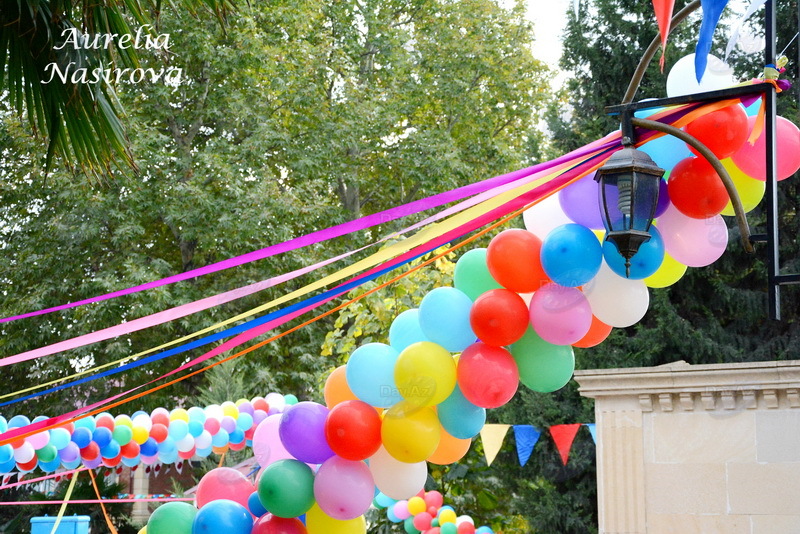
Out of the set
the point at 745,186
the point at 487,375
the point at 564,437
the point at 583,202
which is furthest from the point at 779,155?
the point at 564,437

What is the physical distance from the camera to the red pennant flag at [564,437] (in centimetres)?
919

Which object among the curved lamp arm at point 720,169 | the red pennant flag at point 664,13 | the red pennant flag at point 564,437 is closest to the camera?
the red pennant flag at point 664,13

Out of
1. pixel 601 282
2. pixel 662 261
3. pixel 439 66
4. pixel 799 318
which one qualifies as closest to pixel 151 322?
pixel 601 282

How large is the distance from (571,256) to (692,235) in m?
0.53

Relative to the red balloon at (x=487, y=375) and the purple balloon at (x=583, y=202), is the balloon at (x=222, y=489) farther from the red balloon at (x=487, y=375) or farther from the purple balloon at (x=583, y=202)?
the purple balloon at (x=583, y=202)

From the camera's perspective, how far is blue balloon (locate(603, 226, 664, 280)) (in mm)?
3396

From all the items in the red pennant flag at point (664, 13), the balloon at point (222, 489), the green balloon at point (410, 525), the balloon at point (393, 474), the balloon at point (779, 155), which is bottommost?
the green balloon at point (410, 525)

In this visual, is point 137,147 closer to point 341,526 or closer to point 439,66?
point 439,66

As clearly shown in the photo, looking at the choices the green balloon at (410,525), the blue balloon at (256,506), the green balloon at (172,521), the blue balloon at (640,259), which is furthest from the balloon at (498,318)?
the green balloon at (410,525)

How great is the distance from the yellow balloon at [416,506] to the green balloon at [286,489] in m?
6.65

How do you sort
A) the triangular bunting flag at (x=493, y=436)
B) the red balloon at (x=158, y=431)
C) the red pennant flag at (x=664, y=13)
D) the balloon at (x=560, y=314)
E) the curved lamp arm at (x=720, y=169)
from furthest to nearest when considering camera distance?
the triangular bunting flag at (x=493, y=436) < the red balloon at (x=158, y=431) < the balloon at (x=560, y=314) < the curved lamp arm at (x=720, y=169) < the red pennant flag at (x=664, y=13)

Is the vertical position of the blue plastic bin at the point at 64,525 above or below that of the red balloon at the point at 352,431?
below

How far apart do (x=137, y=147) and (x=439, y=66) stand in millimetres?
6910

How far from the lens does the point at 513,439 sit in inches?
413
